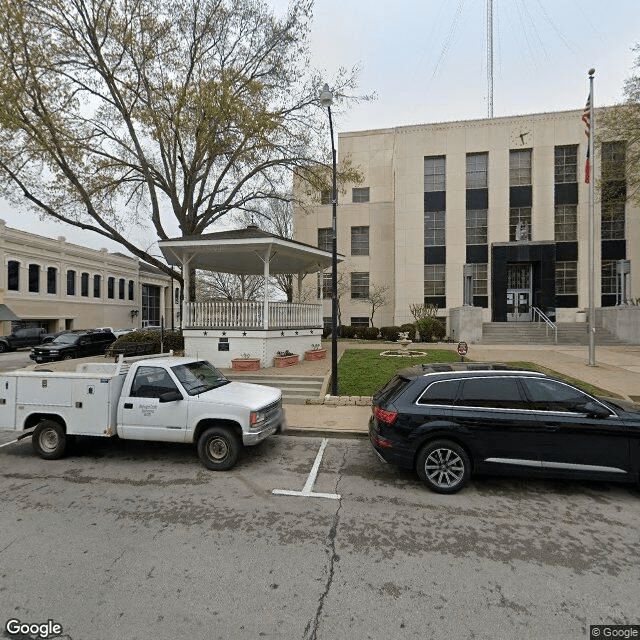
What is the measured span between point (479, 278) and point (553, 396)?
24716mm

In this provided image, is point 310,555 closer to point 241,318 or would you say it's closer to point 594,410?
point 594,410

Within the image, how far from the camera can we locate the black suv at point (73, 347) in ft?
61.2

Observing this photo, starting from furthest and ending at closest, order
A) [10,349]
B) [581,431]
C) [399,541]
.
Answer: [10,349] < [581,431] < [399,541]

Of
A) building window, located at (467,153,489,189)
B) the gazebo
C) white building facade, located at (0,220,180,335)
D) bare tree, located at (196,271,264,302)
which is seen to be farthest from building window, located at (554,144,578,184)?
white building facade, located at (0,220,180,335)

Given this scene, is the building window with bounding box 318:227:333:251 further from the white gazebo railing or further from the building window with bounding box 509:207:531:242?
the white gazebo railing

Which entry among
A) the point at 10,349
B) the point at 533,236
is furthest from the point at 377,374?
the point at 10,349

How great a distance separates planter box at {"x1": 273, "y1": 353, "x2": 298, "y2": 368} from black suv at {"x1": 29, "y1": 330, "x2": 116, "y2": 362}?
13444 mm

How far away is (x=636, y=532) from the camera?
13.0ft

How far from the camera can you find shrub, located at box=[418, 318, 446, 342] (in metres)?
22.4

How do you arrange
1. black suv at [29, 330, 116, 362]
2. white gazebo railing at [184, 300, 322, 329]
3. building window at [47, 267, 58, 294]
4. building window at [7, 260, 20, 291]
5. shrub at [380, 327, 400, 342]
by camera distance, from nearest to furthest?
white gazebo railing at [184, 300, 322, 329]
black suv at [29, 330, 116, 362]
shrub at [380, 327, 400, 342]
building window at [7, 260, 20, 291]
building window at [47, 267, 58, 294]

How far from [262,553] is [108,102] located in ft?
68.4

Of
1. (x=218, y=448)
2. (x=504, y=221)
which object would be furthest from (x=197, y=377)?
(x=504, y=221)

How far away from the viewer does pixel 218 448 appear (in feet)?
18.8

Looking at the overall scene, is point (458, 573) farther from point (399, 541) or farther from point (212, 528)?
point (212, 528)
